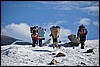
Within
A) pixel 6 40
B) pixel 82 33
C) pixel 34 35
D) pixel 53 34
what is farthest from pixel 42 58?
pixel 6 40

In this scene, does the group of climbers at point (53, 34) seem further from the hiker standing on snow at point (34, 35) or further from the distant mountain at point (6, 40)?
the distant mountain at point (6, 40)

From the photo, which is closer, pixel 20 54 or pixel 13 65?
pixel 13 65

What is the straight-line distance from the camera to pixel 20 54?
51.6 feet

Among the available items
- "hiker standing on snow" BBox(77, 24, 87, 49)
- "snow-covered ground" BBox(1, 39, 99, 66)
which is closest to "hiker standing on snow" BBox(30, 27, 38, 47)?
"snow-covered ground" BBox(1, 39, 99, 66)

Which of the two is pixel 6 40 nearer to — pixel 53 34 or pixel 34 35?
pixel 34 35

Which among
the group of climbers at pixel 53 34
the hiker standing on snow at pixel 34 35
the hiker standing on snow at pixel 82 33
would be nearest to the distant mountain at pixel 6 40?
the group of climbers at pixel 53 34

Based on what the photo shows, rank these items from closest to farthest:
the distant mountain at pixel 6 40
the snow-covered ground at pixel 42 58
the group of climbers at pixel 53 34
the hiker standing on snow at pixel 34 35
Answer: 1. the snow-covered ground at pixel 42 58
2. the group of climbers at pixel 53 34
3. the hiker standing on snow at pixel 34 35
4. the distant mountain at pixel 6 40

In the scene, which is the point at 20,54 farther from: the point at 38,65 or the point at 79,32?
the point at 79,32

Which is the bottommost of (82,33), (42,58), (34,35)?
(42,58)

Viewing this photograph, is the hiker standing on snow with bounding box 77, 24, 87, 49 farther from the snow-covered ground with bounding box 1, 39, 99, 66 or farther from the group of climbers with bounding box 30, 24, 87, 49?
the snow-covered ground with bounding box 1, 39, 99, 66

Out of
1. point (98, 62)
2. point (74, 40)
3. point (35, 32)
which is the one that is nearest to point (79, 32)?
point (74, 40)

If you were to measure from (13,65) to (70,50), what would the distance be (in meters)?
4.68

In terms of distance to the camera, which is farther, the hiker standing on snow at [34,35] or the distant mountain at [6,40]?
the distant mountain at [6,40]

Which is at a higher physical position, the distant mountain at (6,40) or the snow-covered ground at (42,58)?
the snow-covered ground at (42,58)
